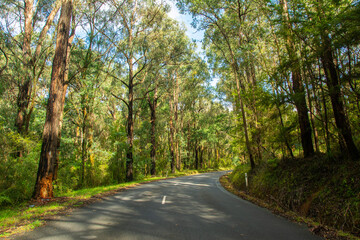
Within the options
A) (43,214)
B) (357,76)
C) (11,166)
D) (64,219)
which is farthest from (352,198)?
(11,166)

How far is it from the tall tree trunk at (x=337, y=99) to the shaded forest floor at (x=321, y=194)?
18.5 inches

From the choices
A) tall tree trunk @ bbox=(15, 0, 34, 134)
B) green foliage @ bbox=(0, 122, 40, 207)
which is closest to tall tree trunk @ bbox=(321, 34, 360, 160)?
green foliage @ bbox=(0, 122, 40, 207)

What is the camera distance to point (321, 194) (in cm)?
607

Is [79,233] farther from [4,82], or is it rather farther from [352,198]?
[4,82]

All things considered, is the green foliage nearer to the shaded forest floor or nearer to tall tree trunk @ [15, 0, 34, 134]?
tall tree trunk @ [15, 0, 34, 134]

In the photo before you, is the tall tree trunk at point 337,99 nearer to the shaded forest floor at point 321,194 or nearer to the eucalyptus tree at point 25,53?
the shaded forest floor at point 321,194

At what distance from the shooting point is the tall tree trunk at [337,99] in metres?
6.26

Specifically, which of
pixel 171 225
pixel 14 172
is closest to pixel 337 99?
pixel 171 225

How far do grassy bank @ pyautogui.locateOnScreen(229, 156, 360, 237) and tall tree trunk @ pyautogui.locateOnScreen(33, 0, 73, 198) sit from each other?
934 cm

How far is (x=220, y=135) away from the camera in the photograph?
141 ft

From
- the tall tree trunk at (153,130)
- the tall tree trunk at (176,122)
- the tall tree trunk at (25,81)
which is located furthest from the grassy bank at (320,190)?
the tall tree trunk at (176,122)

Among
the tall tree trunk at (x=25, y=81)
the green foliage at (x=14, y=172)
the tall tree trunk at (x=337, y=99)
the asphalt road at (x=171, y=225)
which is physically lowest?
the asphalt road at (x=171, y=225)

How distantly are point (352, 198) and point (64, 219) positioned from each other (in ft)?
23.9

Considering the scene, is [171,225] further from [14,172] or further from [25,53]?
[25,53]
